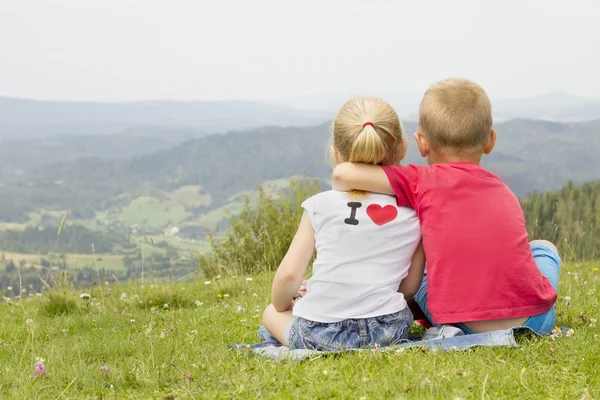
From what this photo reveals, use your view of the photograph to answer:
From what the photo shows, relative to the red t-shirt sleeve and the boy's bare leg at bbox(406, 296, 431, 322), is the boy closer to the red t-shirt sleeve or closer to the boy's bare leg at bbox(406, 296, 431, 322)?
the red t-shirt sleeve

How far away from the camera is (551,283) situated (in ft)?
14.1

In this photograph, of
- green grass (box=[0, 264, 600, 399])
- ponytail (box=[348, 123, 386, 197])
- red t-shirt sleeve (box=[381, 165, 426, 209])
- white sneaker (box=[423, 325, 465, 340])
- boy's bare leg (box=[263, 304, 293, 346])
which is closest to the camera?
green grass (box=[0, 264, 600, 399])

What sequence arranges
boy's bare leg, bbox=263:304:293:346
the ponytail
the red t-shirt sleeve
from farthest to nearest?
boy's bare leg, bbox=263:304:293:346
the red t-shirt sleeve
the ponytail

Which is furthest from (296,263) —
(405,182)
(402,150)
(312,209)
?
(402,150)

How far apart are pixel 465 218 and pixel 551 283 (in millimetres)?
894

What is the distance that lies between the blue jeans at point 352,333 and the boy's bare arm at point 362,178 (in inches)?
31.5

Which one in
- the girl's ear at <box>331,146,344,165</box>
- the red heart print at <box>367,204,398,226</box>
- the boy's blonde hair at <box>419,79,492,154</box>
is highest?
the boy's blonde hair at <box>419,79,492,154</box>

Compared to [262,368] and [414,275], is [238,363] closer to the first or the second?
[262,368]

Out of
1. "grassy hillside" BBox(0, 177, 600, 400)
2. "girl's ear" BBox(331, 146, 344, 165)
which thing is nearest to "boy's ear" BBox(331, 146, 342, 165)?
"girl's ear" BBox(331, 146, 344, 165)

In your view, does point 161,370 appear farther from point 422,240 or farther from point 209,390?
point 422,240

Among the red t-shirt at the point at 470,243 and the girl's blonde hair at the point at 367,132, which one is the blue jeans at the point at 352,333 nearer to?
the red t-shirt at the point at 470,243

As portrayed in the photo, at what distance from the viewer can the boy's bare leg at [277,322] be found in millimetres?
4281

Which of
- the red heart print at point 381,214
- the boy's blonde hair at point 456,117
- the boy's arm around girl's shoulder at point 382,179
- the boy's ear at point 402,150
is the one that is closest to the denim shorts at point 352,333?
the red heart print at point 381,214

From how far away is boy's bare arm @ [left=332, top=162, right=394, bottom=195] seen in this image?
390 centimetres
